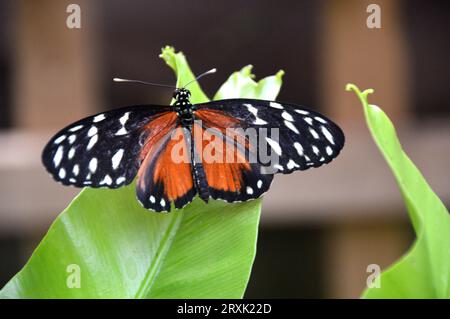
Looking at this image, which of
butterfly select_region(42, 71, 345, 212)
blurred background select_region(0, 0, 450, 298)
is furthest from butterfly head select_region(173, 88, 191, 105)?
blurred background select_region(0, 0, 450, 298)

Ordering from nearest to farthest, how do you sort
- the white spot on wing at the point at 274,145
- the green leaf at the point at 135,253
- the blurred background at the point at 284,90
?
the green leaf at the point at 135,253
the white spot on wing at the point at 274,145
the blurred background at the point at 284,90

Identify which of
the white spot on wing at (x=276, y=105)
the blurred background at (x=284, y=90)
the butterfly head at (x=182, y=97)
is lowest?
the blurred background at (x=284, y=90)

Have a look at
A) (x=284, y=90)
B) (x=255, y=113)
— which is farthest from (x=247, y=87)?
(x=284, y=90)

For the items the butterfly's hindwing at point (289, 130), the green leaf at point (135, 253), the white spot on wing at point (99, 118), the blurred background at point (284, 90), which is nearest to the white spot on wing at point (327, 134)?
the butterfly's hindwing at point (289, 130)

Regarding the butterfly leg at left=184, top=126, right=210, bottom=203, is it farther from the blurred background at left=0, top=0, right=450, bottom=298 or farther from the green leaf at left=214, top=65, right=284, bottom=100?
the blurred background at left=0, top=0, right=450, bottom=298

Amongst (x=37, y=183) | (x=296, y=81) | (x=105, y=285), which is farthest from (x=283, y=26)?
(x=105, y=285)

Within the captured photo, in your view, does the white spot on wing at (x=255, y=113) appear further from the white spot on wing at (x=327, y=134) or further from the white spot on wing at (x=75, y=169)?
the white spot on wing at (x=75, y=169)
